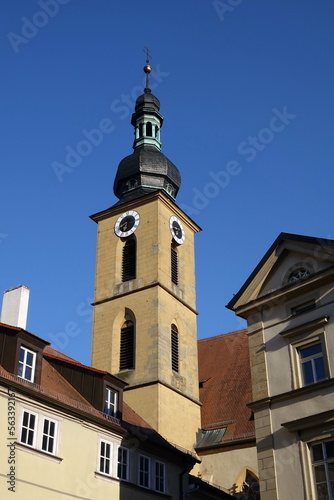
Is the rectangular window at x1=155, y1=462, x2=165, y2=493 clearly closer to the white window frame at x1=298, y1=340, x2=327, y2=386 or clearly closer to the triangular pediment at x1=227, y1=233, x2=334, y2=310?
the triangular pediment at x1=227, y1=233, x2=334, y2=310

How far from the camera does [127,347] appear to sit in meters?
34.3

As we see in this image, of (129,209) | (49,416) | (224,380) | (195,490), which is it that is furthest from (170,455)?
(129,209)

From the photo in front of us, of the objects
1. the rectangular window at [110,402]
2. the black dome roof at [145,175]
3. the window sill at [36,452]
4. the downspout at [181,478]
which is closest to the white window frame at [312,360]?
the rectangular window at [110,402]

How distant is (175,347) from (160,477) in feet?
45.2

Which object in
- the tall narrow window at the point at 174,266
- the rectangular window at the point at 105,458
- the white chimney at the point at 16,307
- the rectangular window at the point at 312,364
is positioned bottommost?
the rectangular window at the point at 105,458

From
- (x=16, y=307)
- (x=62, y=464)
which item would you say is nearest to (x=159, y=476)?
(x=62, y=464)

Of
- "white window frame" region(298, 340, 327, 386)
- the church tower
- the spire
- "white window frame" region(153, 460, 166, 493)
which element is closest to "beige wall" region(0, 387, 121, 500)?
"white window frame" region(153, 460, 166, 493)

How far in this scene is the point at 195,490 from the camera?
22328mm

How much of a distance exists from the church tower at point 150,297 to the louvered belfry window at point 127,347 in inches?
1.9

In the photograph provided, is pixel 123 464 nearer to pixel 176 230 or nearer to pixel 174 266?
A: pixel 174 266

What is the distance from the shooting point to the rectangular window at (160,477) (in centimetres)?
2097

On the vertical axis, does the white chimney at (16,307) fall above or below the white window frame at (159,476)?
above

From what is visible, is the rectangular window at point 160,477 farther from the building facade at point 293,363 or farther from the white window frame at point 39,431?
the building facade at point 293,363

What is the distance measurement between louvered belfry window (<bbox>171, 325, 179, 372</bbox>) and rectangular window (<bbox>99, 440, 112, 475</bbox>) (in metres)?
14.6
